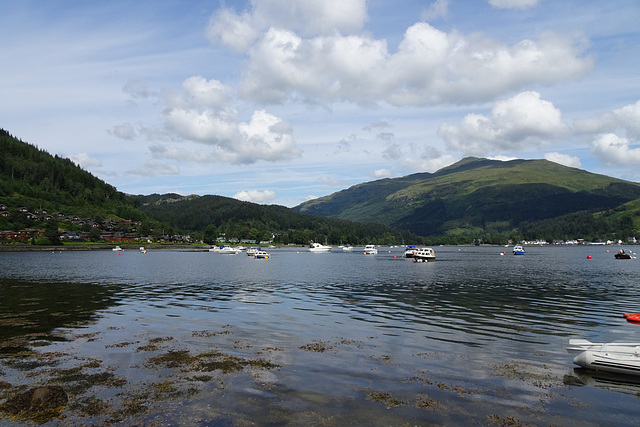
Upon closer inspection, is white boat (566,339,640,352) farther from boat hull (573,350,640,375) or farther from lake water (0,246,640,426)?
lake water (0,246,640,426)

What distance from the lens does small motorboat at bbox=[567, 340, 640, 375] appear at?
2231 cm

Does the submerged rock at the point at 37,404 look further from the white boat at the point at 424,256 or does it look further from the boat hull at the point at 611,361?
the white boat at the point at 424,256

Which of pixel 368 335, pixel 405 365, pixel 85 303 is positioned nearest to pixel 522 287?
pixel 368 335

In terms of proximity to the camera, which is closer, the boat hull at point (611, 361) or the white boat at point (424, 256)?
the boat hull at point (611, 361)

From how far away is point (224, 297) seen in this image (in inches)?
2179

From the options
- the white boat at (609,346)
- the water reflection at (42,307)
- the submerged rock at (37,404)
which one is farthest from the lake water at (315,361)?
the white boat at (609,346)

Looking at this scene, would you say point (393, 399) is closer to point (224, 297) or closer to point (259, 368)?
point (259, 368)

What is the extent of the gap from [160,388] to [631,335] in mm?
33617

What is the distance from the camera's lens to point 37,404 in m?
16.9

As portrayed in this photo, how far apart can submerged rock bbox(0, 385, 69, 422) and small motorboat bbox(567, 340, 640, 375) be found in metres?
25.6

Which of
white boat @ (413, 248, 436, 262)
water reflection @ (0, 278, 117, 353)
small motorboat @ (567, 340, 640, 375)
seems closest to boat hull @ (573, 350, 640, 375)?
small motorboat @ (567, 340, 640, 375)

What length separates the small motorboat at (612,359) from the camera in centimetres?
2231

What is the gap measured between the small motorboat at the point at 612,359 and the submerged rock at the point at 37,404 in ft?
84.1

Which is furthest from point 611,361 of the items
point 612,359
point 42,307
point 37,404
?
point 42,307
